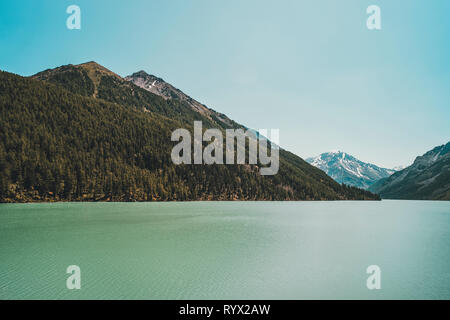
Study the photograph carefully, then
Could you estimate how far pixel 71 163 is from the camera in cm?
13400

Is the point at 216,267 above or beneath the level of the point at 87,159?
beneath

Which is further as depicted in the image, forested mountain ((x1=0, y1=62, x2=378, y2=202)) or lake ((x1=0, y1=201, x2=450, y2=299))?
forested mountain ((x1=0, y1=62, x2=378, y2=202))

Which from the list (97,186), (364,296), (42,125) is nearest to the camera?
(364,296)

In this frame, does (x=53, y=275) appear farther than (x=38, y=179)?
No

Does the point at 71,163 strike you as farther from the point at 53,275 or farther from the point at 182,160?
the point at 53,275

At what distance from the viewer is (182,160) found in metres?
179

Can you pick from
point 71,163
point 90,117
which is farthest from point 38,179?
point 90,117

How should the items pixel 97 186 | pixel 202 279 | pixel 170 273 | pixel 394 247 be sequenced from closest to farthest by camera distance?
pixel 202 279 < pixel 170 273 < pixel 394 247 < pixel 97 186

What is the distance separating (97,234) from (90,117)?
170m

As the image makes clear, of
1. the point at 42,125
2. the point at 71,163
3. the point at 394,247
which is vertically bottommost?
the point at 394,247

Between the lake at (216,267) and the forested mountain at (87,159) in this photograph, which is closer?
the lake at (216,267)

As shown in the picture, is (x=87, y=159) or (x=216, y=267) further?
(x=87, y=159)
